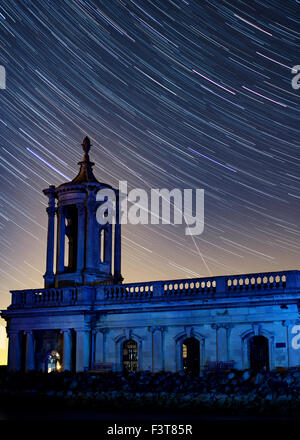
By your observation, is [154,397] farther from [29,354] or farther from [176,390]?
[29,354]

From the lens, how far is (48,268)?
148ft


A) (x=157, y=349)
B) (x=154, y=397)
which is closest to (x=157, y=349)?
(x=157, y=349)

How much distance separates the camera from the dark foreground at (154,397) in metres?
27.9

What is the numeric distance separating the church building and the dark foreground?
1741 mm

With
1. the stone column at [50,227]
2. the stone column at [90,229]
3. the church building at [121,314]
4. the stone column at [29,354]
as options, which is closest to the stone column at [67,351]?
the church building at [121,314]

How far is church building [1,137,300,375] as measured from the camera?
3434cm

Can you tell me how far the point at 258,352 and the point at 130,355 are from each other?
758 cm

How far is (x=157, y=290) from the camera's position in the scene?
37812 mm

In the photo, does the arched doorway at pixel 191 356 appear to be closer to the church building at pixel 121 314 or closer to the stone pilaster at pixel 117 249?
the church building at pixel 121 314

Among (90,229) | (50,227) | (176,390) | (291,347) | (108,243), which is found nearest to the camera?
(176,390)

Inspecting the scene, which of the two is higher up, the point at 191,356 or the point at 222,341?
the point at 222,341

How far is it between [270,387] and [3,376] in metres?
16.8

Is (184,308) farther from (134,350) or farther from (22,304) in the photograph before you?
(22,304)
